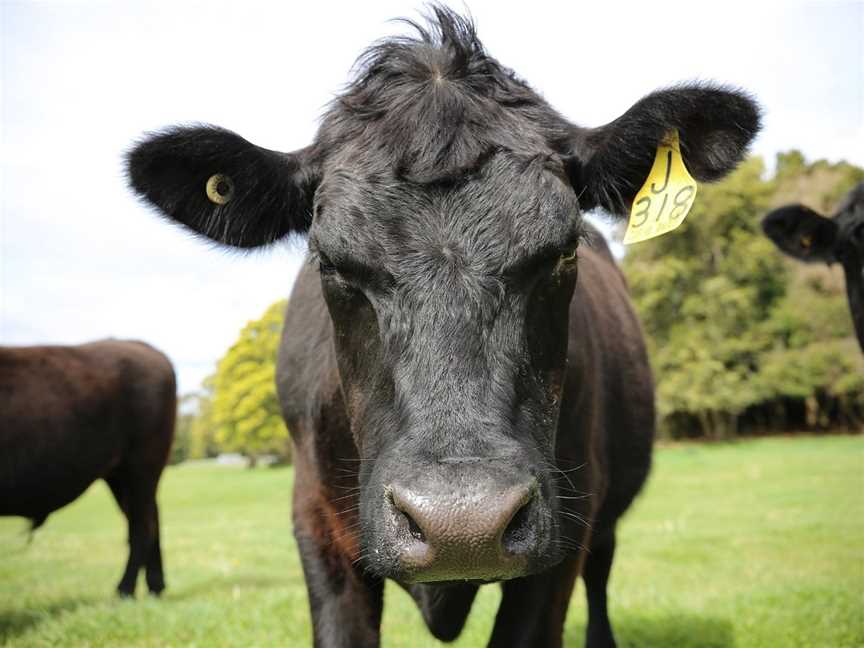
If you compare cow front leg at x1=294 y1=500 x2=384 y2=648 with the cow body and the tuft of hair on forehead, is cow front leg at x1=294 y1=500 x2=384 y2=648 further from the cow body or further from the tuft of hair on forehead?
the tuft of hair on forehead

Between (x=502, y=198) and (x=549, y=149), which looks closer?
(x=502, y=198)

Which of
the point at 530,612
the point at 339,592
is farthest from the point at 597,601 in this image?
the point at 339,592

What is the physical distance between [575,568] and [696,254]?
142ft

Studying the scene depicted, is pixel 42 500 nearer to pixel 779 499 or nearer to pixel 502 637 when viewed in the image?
pixel 502 637

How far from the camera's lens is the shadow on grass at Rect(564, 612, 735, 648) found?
5340mm

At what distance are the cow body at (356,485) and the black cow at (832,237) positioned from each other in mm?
2882

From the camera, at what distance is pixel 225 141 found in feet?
9.77

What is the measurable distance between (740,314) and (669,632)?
1592 inches

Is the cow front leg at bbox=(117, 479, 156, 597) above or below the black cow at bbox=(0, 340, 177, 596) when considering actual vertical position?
below

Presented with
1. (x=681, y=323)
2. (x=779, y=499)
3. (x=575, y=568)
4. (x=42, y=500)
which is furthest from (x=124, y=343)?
(x=681, y=323)

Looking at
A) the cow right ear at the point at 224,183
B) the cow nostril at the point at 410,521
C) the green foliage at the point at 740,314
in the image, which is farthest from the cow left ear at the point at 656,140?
the green foliage at the point at 740,314

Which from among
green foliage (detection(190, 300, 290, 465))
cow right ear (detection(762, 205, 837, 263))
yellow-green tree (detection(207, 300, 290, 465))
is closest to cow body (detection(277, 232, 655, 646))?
cow right ear (detection(762, 205, 837, 263))

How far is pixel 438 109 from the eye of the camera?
2812 mm

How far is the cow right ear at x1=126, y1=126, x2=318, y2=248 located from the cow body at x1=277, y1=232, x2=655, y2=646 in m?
0.55
